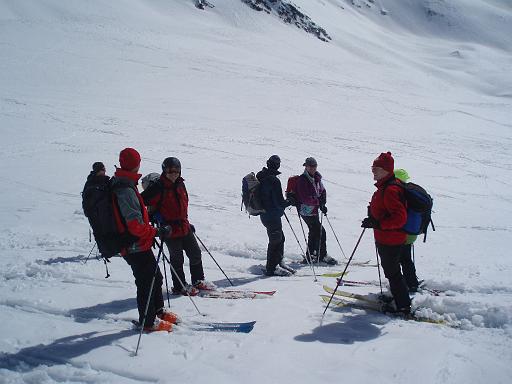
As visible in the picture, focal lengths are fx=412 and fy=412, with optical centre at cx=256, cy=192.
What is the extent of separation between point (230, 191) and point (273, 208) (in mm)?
5518

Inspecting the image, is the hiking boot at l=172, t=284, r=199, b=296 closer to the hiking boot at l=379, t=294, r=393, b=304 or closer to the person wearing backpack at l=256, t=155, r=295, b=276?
the person wearing backpack at l=256, t=155, r=295, b=276

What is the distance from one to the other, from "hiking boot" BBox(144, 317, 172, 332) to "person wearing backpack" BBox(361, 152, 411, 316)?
2350 millimetres

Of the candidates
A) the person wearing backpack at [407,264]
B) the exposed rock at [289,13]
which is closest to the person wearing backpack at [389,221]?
the person wearing backpack at [407,264]

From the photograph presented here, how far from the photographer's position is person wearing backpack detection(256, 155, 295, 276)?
6.37 meters

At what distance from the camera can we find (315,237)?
24.8 feet

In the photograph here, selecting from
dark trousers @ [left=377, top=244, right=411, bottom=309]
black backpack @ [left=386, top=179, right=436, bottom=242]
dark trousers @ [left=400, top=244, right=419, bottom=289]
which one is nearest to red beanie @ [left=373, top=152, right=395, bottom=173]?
black backpack @ [left=386, top=179, right=436, bottom=242]

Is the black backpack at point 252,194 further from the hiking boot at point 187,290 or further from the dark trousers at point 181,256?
the hiking boot at point 187,290

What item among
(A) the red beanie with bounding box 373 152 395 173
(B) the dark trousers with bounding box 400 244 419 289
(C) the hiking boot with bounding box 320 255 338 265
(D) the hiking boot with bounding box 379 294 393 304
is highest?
(A) the red beanie with bounding box 373 152 395 173

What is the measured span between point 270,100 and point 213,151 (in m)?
13.7

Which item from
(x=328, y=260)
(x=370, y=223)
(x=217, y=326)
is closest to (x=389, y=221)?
(x=370, y=223)

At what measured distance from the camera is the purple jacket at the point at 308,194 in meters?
7.25

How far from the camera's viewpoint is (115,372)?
3.51m

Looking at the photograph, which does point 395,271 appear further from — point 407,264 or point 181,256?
point 181,256

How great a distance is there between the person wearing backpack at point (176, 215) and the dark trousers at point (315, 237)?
2.52 meters
